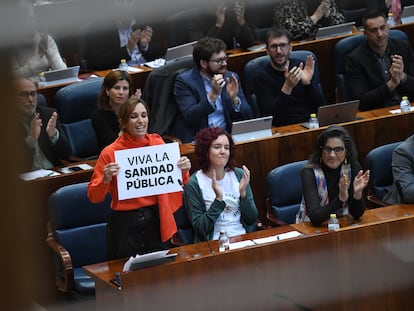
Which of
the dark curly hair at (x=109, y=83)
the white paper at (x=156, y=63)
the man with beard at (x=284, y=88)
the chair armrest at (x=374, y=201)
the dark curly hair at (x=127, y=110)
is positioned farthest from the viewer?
the white paper at (x=156, y=63)

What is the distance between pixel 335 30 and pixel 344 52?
0.80 ft

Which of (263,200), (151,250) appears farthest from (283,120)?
(151,250)

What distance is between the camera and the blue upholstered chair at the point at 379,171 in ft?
13.6

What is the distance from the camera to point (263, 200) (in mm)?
4383

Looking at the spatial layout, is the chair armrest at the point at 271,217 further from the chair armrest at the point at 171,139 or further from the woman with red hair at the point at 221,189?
the chair armrest at the point at 171,139

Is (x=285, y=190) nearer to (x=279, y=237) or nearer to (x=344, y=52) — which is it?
(x=279, y=237)

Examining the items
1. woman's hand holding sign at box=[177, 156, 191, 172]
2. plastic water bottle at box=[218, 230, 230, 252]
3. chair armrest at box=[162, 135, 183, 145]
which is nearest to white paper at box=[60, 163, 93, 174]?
chair armrest at box=[162, 135, 183, 145]

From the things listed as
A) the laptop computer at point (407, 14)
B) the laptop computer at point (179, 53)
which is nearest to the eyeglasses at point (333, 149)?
the laptop computer at point (179, 53)

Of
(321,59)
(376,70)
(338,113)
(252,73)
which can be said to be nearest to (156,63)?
(252,73)

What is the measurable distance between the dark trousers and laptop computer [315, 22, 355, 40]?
2.42 meters

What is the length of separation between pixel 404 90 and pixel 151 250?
2.04m

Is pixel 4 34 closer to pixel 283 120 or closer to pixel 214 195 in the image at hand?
pixel 214 195

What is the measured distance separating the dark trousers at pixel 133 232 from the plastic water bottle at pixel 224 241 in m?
0.28

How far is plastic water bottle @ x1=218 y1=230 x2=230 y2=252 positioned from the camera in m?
3.36
